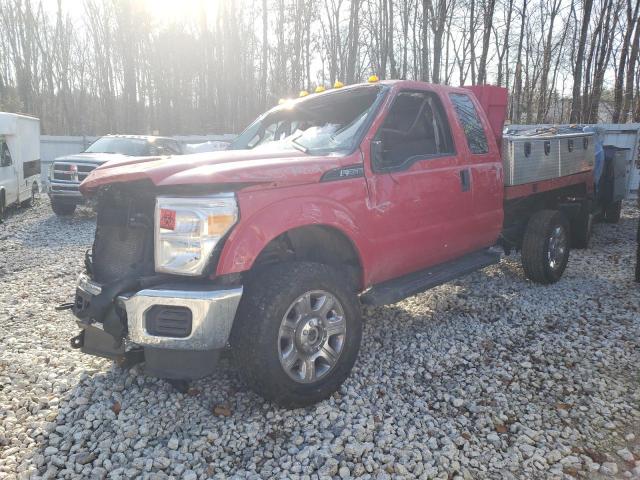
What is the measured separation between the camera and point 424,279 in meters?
3.98

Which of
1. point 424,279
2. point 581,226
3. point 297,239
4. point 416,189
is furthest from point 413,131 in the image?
point 581,226

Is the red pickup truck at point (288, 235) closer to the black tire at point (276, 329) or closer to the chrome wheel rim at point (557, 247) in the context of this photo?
the black tire at point (276, 329)

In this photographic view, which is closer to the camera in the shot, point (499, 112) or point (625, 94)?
point (499, 112)

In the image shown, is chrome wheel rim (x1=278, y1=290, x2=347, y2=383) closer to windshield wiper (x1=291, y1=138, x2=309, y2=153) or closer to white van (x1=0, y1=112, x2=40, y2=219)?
windshield wiper (x1=291, y1=138, x2=309, y2=153)

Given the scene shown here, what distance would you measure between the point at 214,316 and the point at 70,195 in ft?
29.0

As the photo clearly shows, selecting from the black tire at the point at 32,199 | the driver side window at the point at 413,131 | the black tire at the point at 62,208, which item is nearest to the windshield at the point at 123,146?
the black tire at the point at 62,208

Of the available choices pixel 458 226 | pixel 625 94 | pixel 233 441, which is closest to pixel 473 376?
pixel 458 226

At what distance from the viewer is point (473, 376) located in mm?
3508

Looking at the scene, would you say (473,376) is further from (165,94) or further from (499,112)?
(165,94)

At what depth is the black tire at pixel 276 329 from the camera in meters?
2.76

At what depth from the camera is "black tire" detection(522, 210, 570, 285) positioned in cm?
535

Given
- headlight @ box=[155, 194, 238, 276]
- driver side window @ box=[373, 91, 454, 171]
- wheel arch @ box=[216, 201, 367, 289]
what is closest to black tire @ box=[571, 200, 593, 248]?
driver side window @ box=[373, 91, 454, 171]

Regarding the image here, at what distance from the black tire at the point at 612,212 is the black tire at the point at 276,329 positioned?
8320mm

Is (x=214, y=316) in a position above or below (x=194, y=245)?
below
